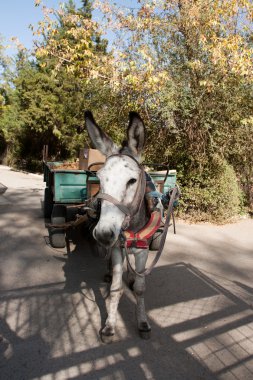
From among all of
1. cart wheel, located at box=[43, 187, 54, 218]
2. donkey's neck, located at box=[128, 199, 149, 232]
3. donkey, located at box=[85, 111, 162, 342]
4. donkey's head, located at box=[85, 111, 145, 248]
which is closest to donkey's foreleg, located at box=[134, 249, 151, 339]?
donkey, located at box=[85, 111, 162, 342]

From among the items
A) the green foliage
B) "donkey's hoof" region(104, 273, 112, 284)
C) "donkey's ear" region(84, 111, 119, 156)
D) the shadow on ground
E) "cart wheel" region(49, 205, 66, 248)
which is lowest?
the shadow on ground

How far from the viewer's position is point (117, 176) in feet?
8.39

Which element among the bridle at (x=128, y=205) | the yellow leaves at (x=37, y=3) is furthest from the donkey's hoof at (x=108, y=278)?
the yellow leaves at (x=37, y=3)

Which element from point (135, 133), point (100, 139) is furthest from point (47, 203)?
point (135, 133)

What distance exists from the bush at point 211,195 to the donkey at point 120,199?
552 cm

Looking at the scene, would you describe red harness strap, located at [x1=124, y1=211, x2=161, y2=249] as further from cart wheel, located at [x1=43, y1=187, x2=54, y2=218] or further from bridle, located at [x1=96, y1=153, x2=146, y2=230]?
cart wheel, located at [x1=43, y1=187, x2=54, y2=218]

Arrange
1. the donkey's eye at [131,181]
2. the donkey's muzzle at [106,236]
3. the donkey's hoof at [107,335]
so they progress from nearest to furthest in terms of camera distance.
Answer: the donkey's muzzle at [106,236], the donkey's eye at [131,181], the donkey's hoof at [107,335]

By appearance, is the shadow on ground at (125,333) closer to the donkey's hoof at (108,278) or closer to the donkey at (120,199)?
the donkey's hoof at (108,278)

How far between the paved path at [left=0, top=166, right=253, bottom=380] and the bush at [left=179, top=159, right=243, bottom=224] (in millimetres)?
2469

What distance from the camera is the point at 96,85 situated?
9.09 meters

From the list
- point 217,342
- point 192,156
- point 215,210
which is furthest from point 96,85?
point 217,342

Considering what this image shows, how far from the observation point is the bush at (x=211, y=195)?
27.8ft

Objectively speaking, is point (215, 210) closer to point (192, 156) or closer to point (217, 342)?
point (192, 156)

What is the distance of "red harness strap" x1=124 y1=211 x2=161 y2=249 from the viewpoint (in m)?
3.09
